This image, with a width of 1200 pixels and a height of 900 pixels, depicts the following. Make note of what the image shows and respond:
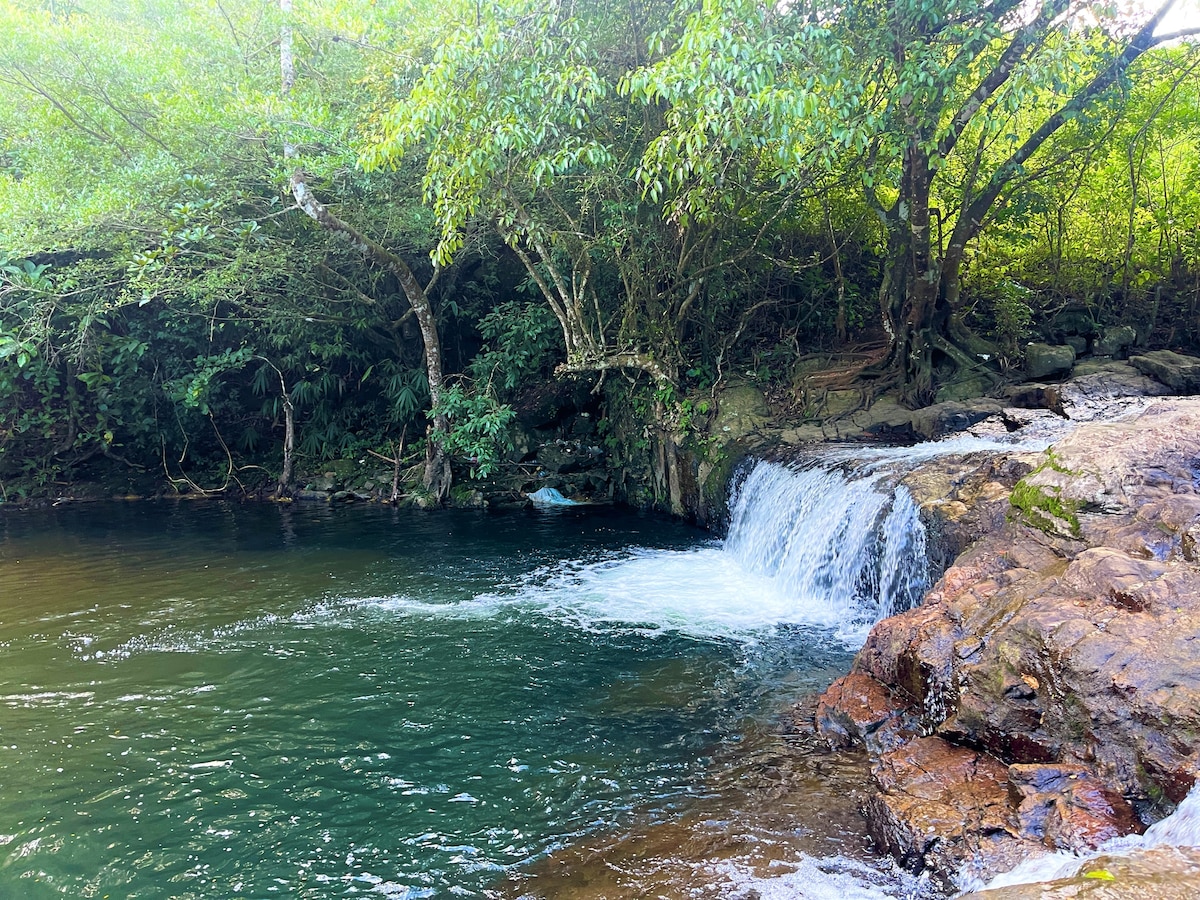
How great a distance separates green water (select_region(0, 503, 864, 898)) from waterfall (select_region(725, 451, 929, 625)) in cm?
57

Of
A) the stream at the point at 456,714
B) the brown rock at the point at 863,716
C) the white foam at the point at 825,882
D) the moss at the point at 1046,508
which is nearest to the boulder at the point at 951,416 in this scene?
the stream at the point at 456,714

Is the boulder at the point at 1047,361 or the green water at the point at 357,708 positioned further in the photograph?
the boulder at the point at 1047,361

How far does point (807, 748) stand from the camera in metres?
4.55

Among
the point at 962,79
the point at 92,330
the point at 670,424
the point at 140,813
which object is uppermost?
the point at 962,79

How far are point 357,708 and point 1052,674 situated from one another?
414 centimetres

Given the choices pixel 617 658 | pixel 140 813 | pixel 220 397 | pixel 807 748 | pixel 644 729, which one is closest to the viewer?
pixel 140 813

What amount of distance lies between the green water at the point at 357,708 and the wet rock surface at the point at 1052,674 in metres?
1.11

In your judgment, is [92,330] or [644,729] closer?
[644,729]

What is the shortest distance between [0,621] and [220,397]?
887 cm

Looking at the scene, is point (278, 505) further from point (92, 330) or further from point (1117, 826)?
point (1117, 826)

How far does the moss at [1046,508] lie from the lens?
4.68m

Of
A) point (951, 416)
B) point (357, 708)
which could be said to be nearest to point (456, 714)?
point (357, 708)

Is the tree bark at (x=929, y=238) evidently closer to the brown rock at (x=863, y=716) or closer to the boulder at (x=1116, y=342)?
the boulder at (x=1116, y=342)

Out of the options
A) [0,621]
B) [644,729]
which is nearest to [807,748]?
[644,729]
